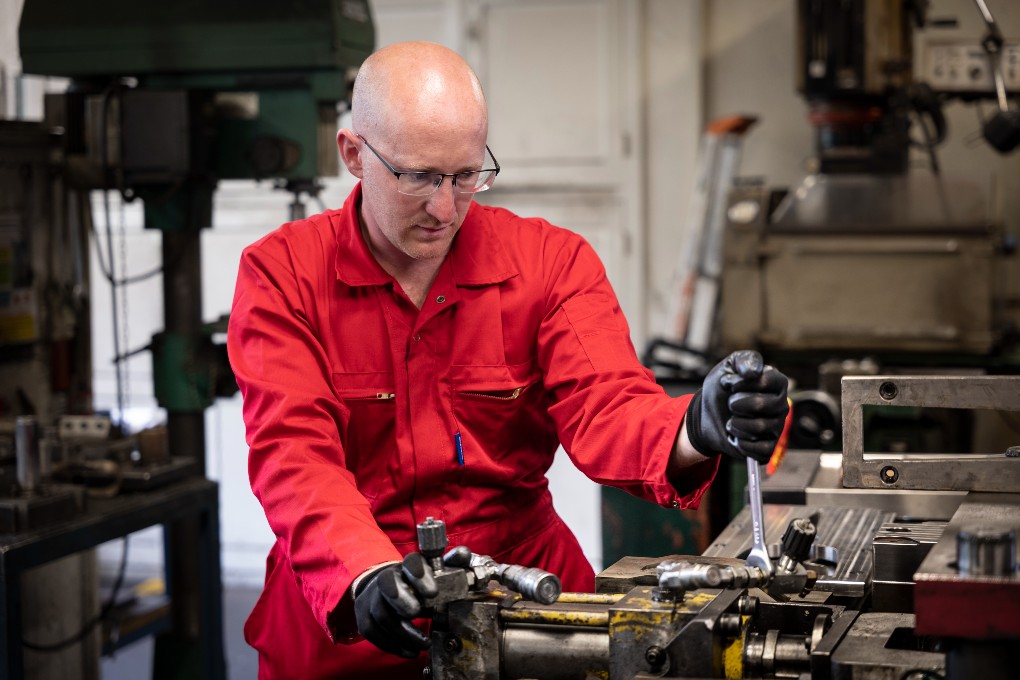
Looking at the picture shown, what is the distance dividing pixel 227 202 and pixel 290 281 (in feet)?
9.27

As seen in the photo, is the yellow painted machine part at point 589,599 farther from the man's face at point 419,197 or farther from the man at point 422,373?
the man's face at point 419,197

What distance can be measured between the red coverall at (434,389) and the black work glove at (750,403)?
193 millimetres

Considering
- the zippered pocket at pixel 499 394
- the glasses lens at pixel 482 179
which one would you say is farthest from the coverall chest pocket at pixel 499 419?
the glasses lens at pixel 482 179

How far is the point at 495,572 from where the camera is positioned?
3.67 ft

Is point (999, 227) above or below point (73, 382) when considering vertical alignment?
above

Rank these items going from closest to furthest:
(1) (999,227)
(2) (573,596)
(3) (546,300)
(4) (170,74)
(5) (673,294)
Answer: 1. (2) (573,596)
2. (3) (546,300)
3. (4) (170,74)
4. (1) (999,227)
5. (5) (673,294)

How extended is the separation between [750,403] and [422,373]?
51 cm

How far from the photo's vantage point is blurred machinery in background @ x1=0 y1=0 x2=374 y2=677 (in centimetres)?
232

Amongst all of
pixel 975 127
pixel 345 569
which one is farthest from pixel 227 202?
pixel 345 569

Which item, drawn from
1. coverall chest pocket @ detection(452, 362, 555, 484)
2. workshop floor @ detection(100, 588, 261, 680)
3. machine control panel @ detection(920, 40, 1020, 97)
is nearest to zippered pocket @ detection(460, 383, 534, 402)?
coverall chest pocket @ detection(452, 362, 555, 484)

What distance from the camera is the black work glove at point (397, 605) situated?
1.07m

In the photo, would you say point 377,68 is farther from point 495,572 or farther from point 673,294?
point 673,294

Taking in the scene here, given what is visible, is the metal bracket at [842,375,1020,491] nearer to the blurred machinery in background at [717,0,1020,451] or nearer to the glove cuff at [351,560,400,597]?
the glove cuff at [351,560,400,597]

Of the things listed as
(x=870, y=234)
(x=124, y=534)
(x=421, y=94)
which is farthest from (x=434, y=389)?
(x=870, y=234)
